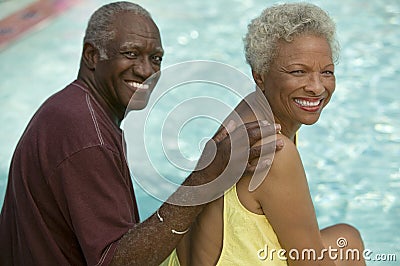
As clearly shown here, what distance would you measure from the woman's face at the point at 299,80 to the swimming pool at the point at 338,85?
105 inches

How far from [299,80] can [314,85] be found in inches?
2.3

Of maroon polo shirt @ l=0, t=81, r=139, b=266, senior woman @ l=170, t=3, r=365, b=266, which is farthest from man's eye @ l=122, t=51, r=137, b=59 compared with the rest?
senior woman @ l=170, t=3, r=365, b=266

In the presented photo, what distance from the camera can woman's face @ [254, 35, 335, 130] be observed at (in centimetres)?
264

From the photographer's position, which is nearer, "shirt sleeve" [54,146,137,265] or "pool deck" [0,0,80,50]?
"shirt sleeve" [54,146,137,265]

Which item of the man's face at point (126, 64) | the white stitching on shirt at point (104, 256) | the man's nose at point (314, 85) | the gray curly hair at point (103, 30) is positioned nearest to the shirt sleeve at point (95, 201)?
the white stitching on shirt at point (104, 256)

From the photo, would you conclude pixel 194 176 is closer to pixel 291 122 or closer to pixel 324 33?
pixel 291 122

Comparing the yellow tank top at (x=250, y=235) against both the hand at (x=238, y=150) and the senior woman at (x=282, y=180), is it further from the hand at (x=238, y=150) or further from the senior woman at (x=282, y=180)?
the hand at (x=238, y=150)

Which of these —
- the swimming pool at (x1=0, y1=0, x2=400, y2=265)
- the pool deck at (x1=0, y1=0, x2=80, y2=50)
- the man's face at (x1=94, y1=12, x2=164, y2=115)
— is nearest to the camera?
the man's face at (x1=94, y1=12, x2=164, y2=115)

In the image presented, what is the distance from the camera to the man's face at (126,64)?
292 cm

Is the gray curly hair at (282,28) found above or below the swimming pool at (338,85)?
below

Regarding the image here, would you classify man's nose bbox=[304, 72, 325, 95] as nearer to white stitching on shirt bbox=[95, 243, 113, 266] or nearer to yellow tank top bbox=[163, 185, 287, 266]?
yellow tank top bbox=[163, 185, 287, 266]

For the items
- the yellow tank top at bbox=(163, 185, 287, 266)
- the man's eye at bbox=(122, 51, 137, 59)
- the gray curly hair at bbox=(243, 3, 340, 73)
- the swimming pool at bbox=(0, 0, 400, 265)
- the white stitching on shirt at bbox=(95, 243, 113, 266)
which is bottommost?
the white stitching on shirt at bbox=(95, 243, 113, 266)

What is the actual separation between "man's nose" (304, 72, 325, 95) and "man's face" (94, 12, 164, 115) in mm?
671

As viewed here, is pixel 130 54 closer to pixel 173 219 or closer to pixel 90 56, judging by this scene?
pixel 90 56
